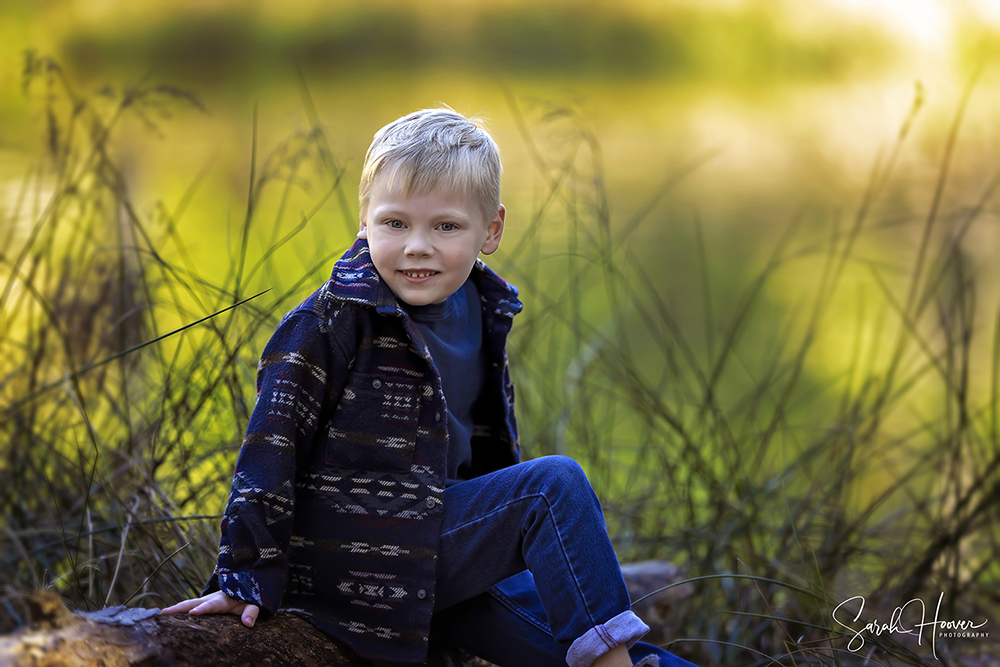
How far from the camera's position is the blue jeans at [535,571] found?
123 centimetres

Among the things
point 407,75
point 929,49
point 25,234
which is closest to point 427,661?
point 25,234

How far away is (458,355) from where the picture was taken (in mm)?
1444

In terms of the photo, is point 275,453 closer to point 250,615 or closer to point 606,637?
point 250,615

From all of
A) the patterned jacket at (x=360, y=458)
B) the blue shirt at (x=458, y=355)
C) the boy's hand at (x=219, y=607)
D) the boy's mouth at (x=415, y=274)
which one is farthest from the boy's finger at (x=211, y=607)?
the boy's mouth at (x=415, y=274)

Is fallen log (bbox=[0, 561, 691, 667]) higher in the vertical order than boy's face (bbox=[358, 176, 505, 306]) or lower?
lower

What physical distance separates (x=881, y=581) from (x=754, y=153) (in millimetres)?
4015

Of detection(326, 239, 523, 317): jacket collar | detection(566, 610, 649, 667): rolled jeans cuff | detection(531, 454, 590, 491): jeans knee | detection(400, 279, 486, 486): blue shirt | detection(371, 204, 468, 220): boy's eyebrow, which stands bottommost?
detection(566, 610, 649, 667): rolled jeans cuff

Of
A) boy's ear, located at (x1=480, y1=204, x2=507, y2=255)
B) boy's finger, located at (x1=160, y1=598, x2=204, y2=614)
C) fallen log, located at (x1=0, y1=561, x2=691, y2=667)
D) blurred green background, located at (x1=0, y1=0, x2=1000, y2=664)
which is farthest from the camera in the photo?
blurred green background, located at (x1=0, y1=0, x2=1000, y2=664)

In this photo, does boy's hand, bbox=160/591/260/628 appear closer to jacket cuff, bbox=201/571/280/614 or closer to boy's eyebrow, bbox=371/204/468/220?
jacket cuff, bbox=201/571/280/614

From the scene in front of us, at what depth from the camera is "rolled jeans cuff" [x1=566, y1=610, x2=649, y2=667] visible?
1192mm

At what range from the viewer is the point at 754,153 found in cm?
556

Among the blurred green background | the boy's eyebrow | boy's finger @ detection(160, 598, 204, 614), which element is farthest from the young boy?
the blurred green background

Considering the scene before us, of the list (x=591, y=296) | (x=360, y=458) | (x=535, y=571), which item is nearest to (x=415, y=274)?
(x=360, y=458)

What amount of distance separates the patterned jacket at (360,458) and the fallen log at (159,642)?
5 centimetres
